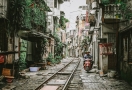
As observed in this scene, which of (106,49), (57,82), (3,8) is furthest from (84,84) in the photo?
(3,8)

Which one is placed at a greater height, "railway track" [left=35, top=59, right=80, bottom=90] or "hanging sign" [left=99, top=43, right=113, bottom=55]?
"hanging sign" [left=99, top=43, right=113, bottom=55]

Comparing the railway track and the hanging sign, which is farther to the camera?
the hanging sign

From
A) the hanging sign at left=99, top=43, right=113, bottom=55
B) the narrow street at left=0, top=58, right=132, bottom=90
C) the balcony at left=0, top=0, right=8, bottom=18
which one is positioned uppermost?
the balcony at left=0, top=0, right=8, bottom=18

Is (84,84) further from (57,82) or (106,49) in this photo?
(106,49)

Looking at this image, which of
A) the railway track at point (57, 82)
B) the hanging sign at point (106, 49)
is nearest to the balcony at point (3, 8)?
the railway track at point (57, 82)

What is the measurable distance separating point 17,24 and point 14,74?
4053mm

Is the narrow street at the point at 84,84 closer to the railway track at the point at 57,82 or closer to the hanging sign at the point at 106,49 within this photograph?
the railway track at the point at 57,82

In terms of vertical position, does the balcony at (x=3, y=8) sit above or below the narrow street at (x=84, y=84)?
above

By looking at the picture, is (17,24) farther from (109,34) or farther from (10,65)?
(109,34)

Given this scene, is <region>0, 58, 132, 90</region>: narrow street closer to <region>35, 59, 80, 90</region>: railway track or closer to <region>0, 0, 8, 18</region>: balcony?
<region>35, 59, 80, 90</region>: railway track

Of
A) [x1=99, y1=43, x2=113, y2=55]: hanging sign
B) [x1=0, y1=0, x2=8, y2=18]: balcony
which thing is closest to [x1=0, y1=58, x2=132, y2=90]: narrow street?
[x1=99, y1=43, x2=113, y2=55]: hanging sign

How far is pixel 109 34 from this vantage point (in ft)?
68.4

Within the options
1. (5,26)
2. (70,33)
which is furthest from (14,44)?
(70,33)

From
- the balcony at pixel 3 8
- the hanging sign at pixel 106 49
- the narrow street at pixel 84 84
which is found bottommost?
the narrow street at pixel 84 84
